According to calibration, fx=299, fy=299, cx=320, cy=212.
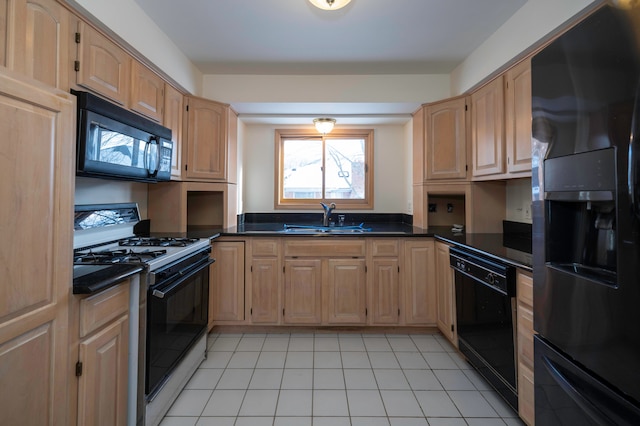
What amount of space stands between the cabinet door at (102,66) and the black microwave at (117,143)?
117 millimetres

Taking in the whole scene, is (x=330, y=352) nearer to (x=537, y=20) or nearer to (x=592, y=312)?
(x=592, y=312)

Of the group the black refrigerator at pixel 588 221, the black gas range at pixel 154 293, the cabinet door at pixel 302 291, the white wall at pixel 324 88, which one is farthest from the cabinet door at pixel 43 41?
the black refrigerator at pixel 588 221

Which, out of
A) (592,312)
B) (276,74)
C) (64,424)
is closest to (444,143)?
(276,74)

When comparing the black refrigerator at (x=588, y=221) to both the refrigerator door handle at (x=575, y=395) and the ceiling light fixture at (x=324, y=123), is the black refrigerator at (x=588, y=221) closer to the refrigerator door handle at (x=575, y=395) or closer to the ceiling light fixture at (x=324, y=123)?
the refrigerator door handle at (x=575, y=395)

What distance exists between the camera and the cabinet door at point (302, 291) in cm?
270

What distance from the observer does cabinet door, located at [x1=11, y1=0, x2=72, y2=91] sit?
1.19 metres

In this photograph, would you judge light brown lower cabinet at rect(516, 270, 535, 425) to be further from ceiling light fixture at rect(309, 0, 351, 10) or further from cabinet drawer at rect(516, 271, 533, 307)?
ceiling light fixture at rect(309, 0, 351, 10)

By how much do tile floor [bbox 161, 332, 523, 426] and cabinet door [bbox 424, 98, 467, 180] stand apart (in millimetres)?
1510

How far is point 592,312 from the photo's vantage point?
0.97 metres

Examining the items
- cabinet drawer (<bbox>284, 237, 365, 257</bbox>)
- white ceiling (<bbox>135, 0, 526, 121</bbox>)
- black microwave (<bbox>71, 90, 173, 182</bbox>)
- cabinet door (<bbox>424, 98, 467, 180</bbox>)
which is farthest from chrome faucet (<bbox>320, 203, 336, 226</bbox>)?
black microwave (<bbox>71, 90, 173, 182</bbox>)

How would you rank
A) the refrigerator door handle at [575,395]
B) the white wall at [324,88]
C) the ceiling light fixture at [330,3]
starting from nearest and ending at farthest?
the refrigerator door handle at [575,395] → the ceiling light fixture at [330,3] → the white wall at [324,88]

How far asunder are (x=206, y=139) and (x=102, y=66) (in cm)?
111

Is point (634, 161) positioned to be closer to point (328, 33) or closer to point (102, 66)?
point (328, 33)

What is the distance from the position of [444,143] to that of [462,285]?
131 centimetres
